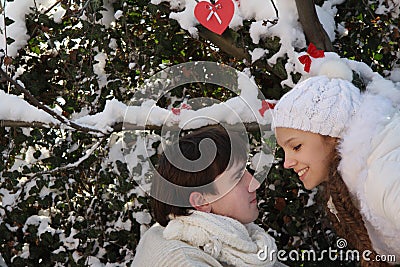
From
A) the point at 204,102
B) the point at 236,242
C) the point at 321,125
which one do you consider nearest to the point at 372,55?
the point at 204,102

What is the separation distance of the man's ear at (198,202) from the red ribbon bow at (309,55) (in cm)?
73

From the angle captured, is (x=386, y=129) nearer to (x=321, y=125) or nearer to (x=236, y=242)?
(x=321, y=125)

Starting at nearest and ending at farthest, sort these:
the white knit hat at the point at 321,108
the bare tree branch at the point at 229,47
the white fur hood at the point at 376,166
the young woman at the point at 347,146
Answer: the white fur hood at the point at 376,166
the young woman at the point at 347,146
the white knit hat at the point at 321,108
the bare tree branch at the point at 229,47

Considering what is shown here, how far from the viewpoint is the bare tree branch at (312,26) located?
9.44 ft

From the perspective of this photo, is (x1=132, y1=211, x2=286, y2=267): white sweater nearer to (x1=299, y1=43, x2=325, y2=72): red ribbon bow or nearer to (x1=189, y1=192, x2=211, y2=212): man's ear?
(x1=189, y1=192, x2=211, y2=212): man's ear

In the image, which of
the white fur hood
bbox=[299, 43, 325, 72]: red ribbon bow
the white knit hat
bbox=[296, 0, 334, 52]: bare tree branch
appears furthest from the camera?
bbox=[296, 0, 334, 52]: bare tree branch

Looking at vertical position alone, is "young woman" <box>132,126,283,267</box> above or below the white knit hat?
below

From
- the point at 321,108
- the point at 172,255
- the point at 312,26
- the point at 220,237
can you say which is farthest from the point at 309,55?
the point at 172,255

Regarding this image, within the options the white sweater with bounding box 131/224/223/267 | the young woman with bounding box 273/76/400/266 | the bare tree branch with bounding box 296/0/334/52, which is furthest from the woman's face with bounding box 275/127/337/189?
the bare tree branch with bounding box 296/0/334/52

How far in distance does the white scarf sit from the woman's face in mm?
275

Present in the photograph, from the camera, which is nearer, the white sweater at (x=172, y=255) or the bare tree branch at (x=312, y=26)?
the white sweater at (x=172, y=255)

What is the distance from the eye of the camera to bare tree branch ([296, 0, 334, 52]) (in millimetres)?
2877

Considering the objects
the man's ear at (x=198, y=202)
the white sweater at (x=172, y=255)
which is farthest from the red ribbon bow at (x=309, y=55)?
the white sweater at (x=172, y=255)

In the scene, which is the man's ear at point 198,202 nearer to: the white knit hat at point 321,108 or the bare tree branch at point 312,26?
the white knit hat at point 321,108
